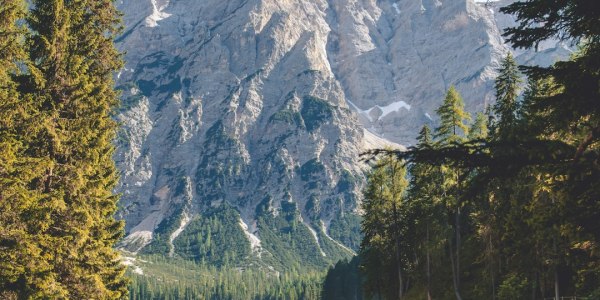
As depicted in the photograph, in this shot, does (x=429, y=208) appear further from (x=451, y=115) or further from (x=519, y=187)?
(x=519, y=187)

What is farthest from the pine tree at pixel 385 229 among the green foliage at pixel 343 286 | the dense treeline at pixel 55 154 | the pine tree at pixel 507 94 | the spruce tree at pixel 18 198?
the green foliage at pixel 343 286

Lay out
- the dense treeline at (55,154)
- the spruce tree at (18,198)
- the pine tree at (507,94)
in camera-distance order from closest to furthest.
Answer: the spruce tree at (18,198)
the dense treeline at (55,154)
the pine tree at (507,94)

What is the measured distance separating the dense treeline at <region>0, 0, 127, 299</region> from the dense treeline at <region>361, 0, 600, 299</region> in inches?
487

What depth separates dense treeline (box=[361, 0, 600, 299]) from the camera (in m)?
9.27

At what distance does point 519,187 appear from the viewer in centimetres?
2673

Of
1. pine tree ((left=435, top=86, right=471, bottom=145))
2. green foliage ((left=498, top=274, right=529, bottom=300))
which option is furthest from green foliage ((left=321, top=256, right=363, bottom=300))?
green foliage ((left=498, top=274, right=529, bottom=300))

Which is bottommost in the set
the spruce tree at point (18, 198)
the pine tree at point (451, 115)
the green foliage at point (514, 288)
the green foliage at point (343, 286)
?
the green foliage at point (343, 286)

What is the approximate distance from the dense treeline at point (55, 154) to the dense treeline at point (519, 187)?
12.4 meters

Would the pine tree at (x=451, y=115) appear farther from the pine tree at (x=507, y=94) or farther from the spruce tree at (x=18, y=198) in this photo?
the spruce tree at (x=18, y=198)

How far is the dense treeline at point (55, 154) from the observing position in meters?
16.3

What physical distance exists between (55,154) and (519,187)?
22.6 metres

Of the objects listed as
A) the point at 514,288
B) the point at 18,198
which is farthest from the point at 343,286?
the point at 18,198

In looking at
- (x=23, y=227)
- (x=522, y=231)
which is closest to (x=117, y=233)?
(x=23, y=227)

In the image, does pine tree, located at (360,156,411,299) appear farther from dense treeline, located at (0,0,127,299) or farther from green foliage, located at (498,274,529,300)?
dense treeline, located at (0,0,127,299)
